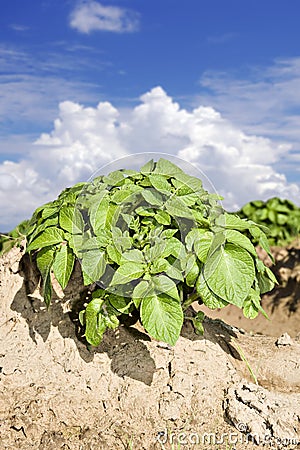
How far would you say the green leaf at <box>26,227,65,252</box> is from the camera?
291 centimetres

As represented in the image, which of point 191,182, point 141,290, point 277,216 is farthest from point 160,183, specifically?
point 277,216

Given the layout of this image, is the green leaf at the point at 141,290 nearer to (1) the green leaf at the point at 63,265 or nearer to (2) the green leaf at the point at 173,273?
(2) the green leaf at the point at 173,273

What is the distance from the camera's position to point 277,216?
25.4ft

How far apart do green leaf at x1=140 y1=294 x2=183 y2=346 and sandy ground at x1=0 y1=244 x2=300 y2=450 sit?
0.54 m

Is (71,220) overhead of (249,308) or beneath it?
overhead

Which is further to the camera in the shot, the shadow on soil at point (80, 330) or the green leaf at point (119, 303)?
the shadow on soil at point (80, 330)

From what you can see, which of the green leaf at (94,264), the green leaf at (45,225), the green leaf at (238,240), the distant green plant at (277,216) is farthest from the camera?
the distant green plant at (277,216)

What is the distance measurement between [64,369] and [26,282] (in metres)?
0.61

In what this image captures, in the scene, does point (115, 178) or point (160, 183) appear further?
point (115, 178)

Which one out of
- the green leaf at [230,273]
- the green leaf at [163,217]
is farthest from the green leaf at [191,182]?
the green leaf at [230,273]

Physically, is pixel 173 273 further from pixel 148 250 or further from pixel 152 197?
pixel 152 197

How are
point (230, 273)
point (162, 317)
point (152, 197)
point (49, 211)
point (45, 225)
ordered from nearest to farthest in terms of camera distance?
point (162, 317)
point (230, 273)
point (152, 197)
point (45, 225)
point (49, 211)

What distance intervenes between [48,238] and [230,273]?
3.08 ft

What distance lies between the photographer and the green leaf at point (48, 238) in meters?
2.91
